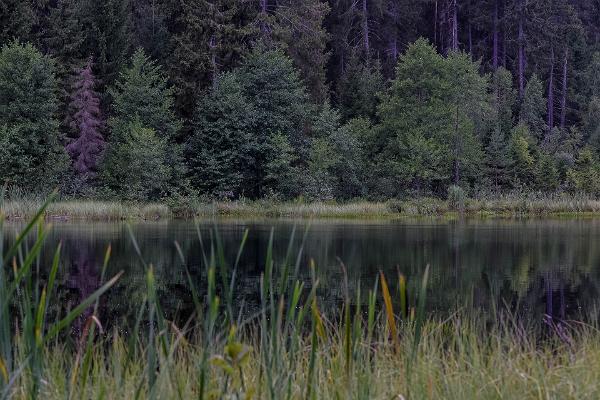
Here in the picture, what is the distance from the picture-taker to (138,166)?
3725 cm

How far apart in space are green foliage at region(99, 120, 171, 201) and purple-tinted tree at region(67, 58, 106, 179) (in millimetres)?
1111

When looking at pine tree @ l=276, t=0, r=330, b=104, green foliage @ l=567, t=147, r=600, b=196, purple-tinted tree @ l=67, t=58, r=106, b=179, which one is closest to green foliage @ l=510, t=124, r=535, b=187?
green foliage @ l=567, t=147, r=600, b=196

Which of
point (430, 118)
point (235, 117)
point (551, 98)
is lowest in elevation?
point (235, 117)

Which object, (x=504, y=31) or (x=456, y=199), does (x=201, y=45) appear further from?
(x=504, y=31)

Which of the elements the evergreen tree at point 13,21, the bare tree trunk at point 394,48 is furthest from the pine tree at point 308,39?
the evergreen tree at point 13,21

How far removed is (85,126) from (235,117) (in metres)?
7.57

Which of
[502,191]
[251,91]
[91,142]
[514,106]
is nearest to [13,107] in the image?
[91,142]

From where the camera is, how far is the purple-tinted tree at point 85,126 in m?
39.9

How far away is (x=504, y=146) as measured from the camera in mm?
45156

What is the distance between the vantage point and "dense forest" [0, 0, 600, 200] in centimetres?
3756

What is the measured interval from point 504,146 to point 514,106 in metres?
10.7

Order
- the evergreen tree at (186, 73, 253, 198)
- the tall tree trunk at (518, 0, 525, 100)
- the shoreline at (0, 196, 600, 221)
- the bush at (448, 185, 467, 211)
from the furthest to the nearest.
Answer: the tall tree trunk at (518, 0, 525, 100)
the evergreen tree at (186, 73, 253, 198)
the bush at (448, 185, 467, 211)
the shoreline at (0, 196, 600, 221)

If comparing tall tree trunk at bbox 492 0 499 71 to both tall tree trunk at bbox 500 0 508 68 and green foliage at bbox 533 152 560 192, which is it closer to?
tall tree trunk at bbox 500 0 508 68

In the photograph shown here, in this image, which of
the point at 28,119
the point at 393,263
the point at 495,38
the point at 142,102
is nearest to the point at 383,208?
the point at 142,102
